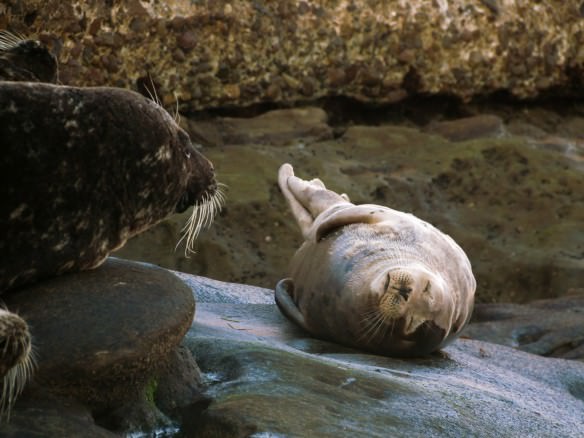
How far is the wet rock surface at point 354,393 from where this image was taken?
2883mm

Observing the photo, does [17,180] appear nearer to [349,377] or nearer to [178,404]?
[178,404]

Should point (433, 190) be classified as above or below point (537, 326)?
above

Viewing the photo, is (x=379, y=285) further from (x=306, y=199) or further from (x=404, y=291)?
(x=306, y=199)

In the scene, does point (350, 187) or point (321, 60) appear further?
point (321, 60)

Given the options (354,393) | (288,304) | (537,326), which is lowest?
(537,326)

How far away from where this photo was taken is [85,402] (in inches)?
109

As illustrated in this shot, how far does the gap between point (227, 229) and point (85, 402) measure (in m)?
5.45

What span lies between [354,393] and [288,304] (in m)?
1.93

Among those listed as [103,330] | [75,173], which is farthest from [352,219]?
→ [103,330]

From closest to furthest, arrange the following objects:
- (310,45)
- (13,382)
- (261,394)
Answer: (13,382) < (261,394) < (310,45)

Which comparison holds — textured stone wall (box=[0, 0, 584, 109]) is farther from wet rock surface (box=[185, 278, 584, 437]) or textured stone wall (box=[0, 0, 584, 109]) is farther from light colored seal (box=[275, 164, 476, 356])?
wet rock surface (box=[185, 278, 584, 437])

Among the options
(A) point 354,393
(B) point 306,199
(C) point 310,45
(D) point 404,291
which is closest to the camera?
(A) point 354,393

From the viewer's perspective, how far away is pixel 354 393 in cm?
335

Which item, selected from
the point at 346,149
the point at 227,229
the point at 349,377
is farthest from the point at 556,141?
the point at 349,377
